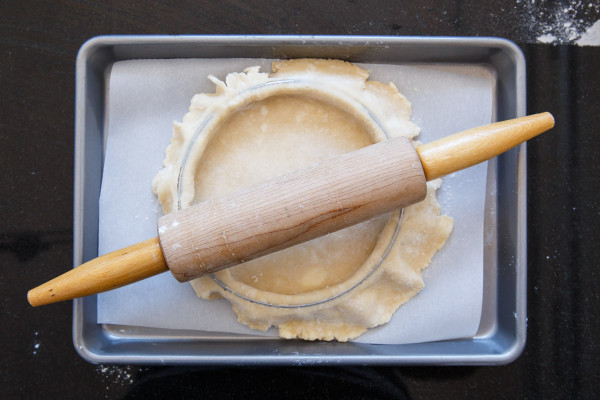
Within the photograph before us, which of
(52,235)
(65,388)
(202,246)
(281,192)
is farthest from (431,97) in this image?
(65,388)

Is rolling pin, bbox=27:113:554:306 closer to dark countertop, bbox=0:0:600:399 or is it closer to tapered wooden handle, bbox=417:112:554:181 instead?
tapered wooden handle, bbox=417:112:554:181

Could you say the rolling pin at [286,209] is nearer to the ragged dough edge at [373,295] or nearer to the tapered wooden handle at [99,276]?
the tapered wooden handle at [99,276]

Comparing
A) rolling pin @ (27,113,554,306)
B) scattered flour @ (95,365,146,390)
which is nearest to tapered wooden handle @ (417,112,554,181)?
rolling pin @ (27,113,554,306)

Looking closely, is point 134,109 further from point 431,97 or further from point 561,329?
point 561,329

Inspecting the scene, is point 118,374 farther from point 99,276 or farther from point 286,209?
point 286,209

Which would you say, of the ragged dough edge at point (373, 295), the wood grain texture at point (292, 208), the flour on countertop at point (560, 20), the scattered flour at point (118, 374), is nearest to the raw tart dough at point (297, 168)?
the ragged dough edge at point (373, 295)

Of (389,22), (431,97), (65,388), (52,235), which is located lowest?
(65,388)
